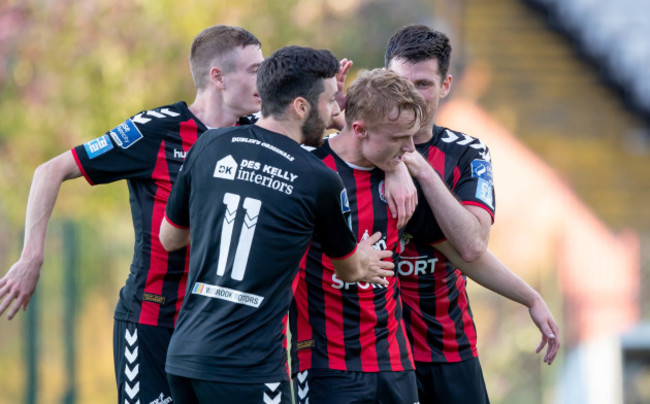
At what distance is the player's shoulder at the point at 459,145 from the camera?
495 centimetres

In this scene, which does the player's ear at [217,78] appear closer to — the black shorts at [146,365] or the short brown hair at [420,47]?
the short brown hair at [420,47]

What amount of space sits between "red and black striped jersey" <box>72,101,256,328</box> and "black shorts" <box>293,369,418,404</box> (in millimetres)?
899

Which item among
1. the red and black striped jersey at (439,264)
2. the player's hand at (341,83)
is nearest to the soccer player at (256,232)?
the player's hand at (341,83)

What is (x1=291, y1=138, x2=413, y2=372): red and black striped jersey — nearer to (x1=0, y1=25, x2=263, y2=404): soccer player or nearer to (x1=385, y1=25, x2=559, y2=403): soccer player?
(x1=385, y1=25, x2=559, y2=403): soccer player

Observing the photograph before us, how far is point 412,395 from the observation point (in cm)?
453

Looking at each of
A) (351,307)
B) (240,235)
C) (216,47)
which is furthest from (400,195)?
(216,47)

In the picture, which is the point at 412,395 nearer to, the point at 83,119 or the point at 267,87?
the point at 267,87

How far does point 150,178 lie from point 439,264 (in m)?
1.53

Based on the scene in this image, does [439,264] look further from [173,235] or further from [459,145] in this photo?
[173,235]

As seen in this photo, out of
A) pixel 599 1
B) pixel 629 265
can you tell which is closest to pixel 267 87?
pixel 629 265

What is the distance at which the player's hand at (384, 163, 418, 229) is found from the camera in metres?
4.41

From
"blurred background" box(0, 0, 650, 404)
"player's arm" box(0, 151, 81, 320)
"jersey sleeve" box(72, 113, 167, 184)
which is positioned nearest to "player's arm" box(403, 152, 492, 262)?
"jersey sleeve" box(72, 113, 167, 184)

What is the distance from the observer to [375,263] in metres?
4.22

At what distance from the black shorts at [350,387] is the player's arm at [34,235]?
1.38 metres
